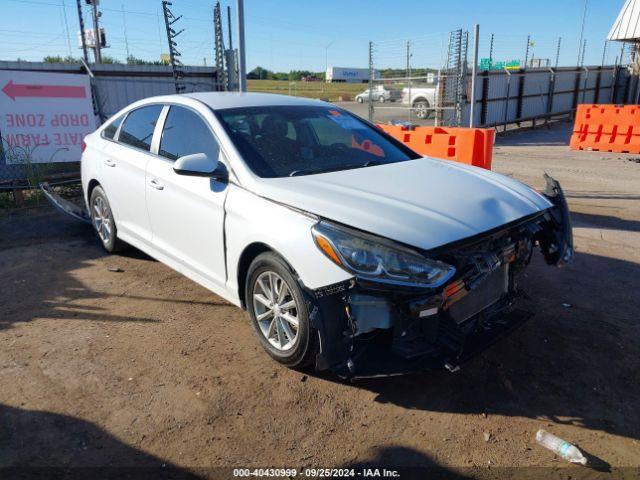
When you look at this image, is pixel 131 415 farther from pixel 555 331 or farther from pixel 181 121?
pixel 555 331

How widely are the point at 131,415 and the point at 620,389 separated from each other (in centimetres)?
305

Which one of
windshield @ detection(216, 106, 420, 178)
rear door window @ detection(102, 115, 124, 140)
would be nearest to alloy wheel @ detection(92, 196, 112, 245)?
rear door window @ detection(102, 115, 124, 140)

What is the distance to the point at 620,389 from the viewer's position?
3377mm

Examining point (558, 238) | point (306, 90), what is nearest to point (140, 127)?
point (558, 238)

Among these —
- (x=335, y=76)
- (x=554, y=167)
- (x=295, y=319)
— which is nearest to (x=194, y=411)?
(x=295, y=319)

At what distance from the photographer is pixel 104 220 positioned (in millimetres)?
5895

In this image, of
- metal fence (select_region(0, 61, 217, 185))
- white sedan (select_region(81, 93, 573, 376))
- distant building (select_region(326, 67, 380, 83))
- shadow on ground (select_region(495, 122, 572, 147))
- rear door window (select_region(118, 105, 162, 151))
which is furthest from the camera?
distant building (select_region(326, 67, 380, 83))

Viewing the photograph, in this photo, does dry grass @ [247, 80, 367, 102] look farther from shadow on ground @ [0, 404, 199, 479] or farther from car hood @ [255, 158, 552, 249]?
shadow on ground @ [0, 404, 199, 479]

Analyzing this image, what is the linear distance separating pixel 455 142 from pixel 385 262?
5.27m

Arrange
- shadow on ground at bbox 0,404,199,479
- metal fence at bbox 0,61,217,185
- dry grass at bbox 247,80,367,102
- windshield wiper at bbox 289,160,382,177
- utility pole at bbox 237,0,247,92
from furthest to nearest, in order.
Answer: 1. dry grass at bbox 247,80,367,102
2. utility pole at bbox 237,0,247,92
3. metal fence at bbox 0,61,217,185
4. windshield wiper at bbox 289,160,382,177
5. shadow on ground at bbox 0,404,199,479

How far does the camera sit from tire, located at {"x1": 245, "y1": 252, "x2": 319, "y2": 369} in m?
3.24

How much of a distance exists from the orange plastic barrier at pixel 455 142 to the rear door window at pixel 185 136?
423 cm

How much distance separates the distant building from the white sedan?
78.0 metres

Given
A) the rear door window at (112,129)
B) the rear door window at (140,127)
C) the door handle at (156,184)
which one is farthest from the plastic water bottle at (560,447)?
the rear door window at (112,129)
